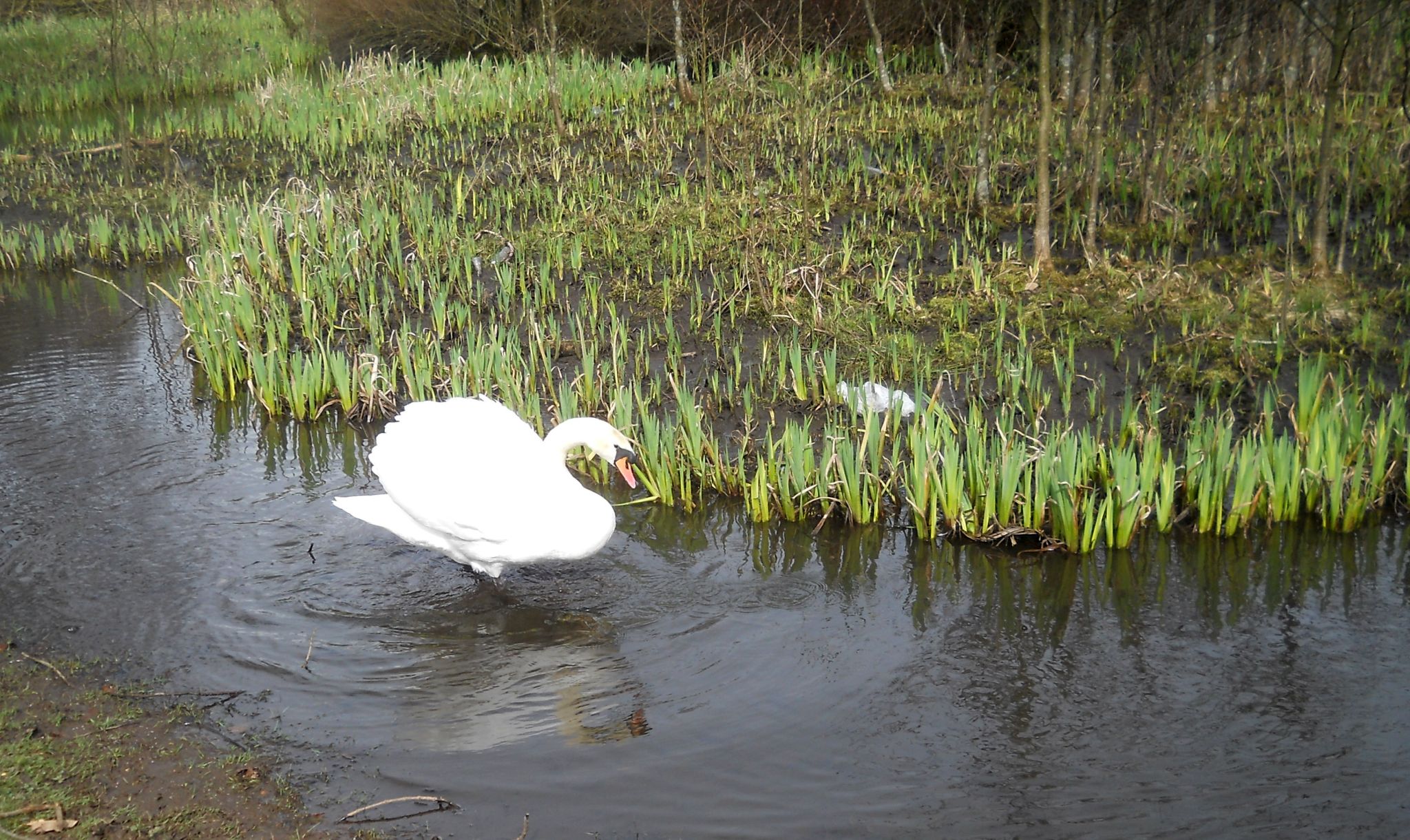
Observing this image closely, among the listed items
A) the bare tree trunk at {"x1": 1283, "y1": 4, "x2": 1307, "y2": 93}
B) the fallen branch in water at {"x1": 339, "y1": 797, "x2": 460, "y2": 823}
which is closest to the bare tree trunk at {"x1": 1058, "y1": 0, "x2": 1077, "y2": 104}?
the bare tree trunk at {"x1": 1283, "y1": 4, "x2": 1307, "y2": 93}

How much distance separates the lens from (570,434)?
511 centimetres

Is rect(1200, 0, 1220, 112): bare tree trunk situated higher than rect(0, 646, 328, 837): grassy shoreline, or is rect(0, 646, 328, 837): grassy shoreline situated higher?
rect(1200, 0, 1220, 112): bare tree trunk

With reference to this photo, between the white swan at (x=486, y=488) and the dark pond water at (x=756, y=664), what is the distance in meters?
0.32

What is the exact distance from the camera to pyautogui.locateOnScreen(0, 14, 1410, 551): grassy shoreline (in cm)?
540

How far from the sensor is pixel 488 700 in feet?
14.0

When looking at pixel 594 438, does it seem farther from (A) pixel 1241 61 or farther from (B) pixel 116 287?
(A) pixel 1241 61

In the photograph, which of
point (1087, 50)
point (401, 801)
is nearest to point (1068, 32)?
point (1087, 50)

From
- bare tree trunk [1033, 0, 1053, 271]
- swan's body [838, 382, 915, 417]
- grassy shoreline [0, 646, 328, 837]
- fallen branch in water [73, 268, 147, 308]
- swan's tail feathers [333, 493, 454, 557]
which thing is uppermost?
bare tree trunk [1033, 0, 1053, 271]

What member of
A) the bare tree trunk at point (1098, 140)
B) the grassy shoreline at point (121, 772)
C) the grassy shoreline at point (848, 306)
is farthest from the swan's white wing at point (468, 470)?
the bare tree trunk at point (1098, 140)

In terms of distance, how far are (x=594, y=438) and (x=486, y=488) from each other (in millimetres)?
557

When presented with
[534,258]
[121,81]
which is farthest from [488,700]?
[121,81]

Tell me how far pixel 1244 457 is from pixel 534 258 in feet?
18.3

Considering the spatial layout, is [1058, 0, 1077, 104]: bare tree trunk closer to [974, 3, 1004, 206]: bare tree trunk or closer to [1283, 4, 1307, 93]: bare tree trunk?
[974, 3, 1004, 206]: bare tree trunk

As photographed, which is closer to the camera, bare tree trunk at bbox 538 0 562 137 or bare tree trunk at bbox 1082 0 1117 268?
bare tree trunk at bbox 1082 0 1117 268
